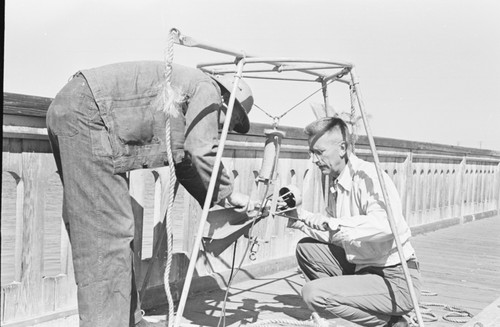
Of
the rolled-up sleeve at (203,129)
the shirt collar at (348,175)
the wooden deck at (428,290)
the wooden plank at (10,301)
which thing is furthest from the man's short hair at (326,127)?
the wooden plank at (10,301)

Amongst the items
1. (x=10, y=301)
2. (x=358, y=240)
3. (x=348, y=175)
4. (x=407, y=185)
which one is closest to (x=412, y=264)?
(x=358, y=240)

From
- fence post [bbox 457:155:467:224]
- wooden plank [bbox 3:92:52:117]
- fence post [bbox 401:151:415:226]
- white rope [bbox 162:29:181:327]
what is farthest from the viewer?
fence post [bbox 457:155:467:224]

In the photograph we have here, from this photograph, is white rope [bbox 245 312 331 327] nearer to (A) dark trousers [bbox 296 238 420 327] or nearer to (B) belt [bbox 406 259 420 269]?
(A) dark trousers [bbox 296 238 420 327]

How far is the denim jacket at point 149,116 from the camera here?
307 cm

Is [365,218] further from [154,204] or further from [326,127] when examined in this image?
[154,204]

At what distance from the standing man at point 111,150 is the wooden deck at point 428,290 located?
2.01 feet

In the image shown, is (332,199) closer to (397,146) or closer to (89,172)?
(89,172)

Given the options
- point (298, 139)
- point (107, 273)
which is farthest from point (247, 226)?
point (298, 139)

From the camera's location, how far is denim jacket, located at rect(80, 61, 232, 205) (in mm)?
3072

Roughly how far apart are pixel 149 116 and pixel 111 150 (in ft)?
0.80

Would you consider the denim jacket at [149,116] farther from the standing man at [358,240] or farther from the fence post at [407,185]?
the fence post at [407,185]

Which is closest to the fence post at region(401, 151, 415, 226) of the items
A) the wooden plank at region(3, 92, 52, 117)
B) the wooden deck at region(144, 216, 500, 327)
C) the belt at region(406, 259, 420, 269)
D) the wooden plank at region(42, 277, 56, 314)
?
the wooden deck at region(144, 216, 500, 327)

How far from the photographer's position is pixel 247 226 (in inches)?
142

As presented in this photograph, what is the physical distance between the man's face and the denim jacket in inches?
27.0
